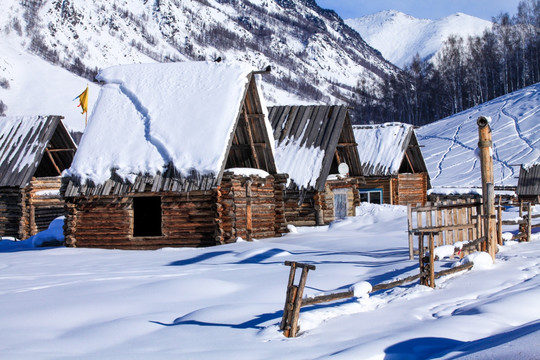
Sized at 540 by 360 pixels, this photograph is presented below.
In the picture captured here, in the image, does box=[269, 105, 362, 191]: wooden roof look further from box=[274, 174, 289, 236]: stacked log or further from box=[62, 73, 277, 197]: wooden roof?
box=[62, 73, 277, 197]: wooden roof

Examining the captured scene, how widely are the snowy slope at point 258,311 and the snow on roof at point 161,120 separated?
4707 mm

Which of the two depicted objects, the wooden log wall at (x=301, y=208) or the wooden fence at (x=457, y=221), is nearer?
the wooden fence at (x=457, y=221)

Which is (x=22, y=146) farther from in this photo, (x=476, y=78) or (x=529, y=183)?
(x=476, y=78)

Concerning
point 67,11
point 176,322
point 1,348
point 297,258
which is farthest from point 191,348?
point 67,11

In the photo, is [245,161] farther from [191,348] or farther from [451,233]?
[191,348]

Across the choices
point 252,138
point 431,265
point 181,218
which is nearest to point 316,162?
point 252,138

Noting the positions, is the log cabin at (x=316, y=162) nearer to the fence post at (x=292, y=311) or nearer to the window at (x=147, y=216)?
the window at (x=147, y=216)

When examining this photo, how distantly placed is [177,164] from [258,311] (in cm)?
1021

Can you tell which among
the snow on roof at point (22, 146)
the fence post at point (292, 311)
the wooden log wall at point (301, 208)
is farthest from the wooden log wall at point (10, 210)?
the fence post at point (292, 311)

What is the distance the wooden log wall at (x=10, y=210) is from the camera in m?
26.0

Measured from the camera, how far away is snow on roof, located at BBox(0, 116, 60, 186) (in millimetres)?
25297

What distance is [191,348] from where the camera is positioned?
6.07m

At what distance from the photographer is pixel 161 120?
18562 millimetres

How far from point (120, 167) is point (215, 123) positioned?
3021 mm
